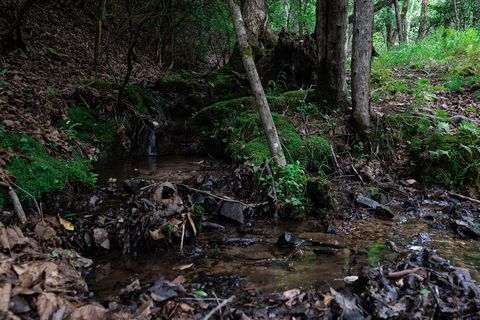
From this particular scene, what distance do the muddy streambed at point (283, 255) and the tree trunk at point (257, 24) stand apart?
656 centimetres

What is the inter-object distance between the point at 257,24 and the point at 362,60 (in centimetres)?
464

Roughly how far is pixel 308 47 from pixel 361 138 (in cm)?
248

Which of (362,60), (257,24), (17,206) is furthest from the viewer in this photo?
(257,24)

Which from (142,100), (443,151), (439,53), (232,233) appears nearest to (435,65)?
(439,53)

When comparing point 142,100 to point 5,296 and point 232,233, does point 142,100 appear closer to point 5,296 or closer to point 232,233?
point 232,233

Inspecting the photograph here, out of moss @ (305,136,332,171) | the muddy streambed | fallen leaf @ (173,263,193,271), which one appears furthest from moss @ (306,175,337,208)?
fallen leaf @ (173,263,193,271)

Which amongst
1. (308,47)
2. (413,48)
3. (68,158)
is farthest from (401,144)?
(413,48)

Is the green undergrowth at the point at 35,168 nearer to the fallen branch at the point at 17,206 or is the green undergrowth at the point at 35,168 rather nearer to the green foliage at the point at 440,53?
the fallen branch at the point at 17,206

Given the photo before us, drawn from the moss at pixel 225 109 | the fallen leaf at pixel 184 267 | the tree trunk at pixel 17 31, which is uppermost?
the tree trunk at pixel 17 31

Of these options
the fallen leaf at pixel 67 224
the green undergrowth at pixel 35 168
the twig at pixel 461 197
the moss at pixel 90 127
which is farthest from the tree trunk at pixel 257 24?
the fallen leaf at pixel 67 224

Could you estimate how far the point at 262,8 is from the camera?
10.3 metres

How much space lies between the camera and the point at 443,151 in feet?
19.4

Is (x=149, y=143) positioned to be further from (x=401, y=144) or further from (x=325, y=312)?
(x=325, y=312)

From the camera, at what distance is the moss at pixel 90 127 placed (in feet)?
21.0
